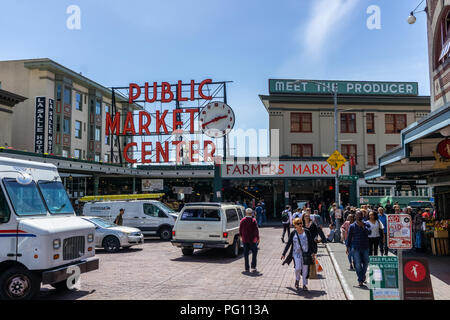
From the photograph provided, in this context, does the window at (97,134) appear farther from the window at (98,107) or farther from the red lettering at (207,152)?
the red lettering at (207,152)

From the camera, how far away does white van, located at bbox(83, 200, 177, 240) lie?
2130cm

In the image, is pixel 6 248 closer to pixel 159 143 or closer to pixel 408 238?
pixel 408 238

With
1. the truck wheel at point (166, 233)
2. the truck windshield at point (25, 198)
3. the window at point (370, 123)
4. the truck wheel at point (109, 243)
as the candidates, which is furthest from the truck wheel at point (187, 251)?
the window at point (370, 123)

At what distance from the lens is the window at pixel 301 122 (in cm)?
3928

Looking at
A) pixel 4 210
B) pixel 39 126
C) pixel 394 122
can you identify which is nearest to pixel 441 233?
pixel 4 210

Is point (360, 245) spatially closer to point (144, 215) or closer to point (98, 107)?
point (144, 215)

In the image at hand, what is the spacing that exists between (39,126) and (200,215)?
1061 inches

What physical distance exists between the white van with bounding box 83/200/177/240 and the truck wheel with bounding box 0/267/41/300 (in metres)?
13.2

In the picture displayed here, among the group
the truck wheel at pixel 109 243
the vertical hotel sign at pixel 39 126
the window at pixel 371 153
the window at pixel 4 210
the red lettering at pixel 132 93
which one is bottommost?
the truck wheel at pixel 109 243

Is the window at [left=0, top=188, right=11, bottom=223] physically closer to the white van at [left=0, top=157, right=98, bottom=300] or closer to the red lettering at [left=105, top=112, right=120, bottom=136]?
the white van at [left=0, top=157, right=98, bottom=300]

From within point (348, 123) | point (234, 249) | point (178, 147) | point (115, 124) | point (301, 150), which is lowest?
point (234, 249)

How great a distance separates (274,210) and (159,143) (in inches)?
487

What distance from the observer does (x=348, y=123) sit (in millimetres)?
39844

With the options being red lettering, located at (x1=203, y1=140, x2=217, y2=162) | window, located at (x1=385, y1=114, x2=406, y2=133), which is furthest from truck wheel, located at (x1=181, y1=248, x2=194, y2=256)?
window, located at (x1=385, y1=114, x2=406, y2=133)
